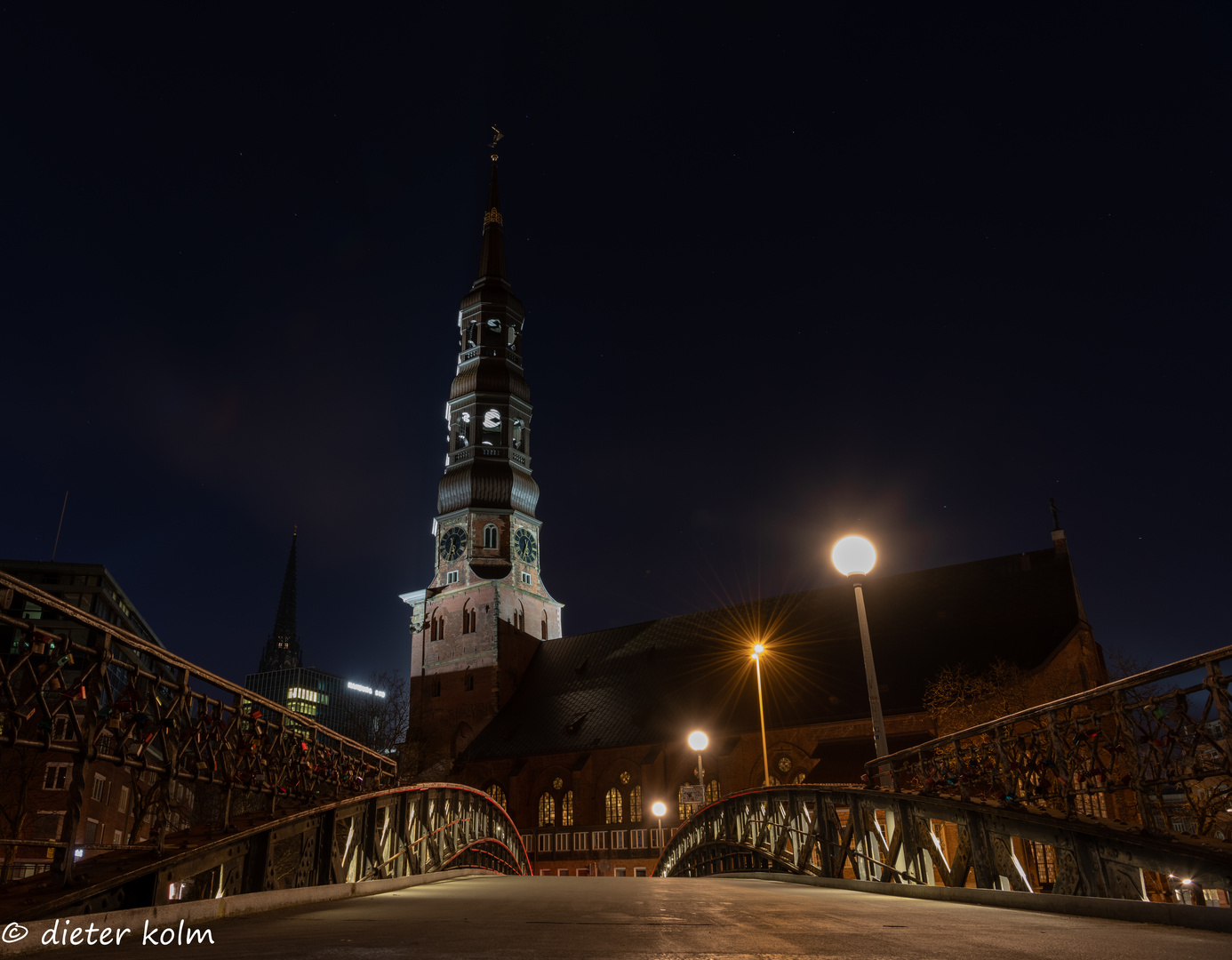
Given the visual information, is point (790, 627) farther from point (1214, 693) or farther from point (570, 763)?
point (1214, 693)

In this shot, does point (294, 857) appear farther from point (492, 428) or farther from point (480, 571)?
point (492, 428)

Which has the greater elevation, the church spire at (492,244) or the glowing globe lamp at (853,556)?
the church spire at (492,244)

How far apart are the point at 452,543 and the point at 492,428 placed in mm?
9278

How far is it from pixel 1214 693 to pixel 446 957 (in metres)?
6.21

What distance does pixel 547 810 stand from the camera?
52.2m

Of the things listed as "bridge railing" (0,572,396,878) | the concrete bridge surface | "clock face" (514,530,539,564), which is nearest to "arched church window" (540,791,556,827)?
"clock face" (514,530,539,564)

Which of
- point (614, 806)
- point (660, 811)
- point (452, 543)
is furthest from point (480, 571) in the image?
point (660, 811)

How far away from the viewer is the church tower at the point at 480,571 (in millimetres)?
60700

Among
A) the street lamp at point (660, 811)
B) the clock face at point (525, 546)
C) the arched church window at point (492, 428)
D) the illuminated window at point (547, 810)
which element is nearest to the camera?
the street lamp at point (660, 811)

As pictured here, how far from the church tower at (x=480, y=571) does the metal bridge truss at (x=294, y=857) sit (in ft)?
134

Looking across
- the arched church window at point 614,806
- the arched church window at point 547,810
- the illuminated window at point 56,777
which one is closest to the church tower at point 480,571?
the arched church window at point 547,810

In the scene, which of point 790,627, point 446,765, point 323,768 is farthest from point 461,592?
point 323,768

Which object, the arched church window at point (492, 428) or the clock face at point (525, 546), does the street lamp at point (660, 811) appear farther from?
the arched church window at point (492, 428)

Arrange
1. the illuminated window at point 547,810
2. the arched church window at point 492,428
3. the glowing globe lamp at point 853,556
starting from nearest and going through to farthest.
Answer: the glowing globe lamp at point 853,556
the illuminated window at point 547,810
the arched church window at point 492,428
